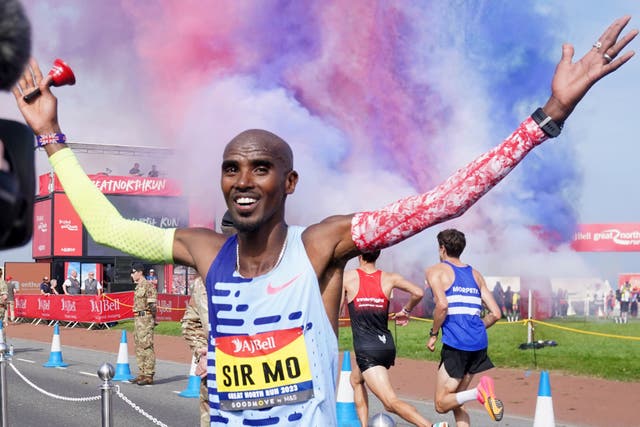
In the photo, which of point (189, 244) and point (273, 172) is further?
point (189, 244)

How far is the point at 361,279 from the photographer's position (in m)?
9.01

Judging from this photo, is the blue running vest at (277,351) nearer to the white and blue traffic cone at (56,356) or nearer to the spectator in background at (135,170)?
the white and blue traffic cone at (56,356)

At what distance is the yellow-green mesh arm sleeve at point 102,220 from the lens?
11.0 ft

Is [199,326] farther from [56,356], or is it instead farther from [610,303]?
[610,303]

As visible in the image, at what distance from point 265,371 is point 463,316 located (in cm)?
543

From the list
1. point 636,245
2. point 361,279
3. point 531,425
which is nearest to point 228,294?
point 361,279

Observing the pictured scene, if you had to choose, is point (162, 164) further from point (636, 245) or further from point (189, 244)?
point (189, 244)

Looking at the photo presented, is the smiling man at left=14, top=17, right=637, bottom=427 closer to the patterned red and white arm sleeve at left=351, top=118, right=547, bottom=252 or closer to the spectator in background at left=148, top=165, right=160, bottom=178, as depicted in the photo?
the patterned red and white arm sleeve at left=351, top=118, right=547, bottom=252

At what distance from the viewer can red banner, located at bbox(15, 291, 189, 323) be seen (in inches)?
1105

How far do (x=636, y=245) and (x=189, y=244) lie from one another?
42.8 metres

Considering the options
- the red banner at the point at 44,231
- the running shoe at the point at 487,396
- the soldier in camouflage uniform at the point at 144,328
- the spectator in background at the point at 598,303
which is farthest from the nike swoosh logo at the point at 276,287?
the red banner at the point at 44,231

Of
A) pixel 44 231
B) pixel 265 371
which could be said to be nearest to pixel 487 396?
pixel 265 371

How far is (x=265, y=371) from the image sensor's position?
3.08 metres

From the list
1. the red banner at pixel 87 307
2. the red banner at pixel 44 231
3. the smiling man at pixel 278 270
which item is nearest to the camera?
the smiling man at pixel 278 270
